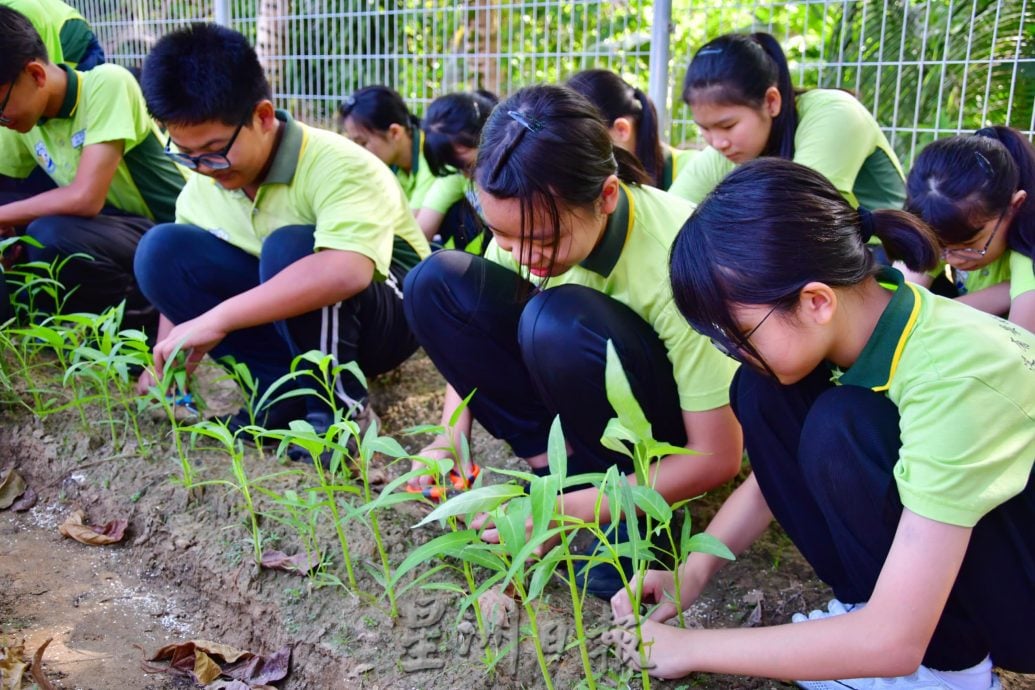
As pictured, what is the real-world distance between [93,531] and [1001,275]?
2103 mm

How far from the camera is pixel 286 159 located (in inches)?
92.7

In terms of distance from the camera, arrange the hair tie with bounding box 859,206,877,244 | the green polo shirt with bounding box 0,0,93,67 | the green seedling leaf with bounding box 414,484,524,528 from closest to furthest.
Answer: the green seedling leaf with bounding box 414,484,524,528, the hair tie with bounding box 859,206,877,244, the green polo shirt with bounding box 0,0,93,67

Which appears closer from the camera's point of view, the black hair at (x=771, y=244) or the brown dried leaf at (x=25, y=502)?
the black hair at (x=771, y=244)

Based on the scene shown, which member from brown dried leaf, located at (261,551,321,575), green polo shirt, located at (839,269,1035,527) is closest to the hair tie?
green polo shirt, located at (839,269,1035,527)

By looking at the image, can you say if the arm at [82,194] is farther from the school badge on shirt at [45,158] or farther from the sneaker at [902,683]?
the sneaker at [902,683]

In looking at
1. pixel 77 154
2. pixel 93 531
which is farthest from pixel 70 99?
pixel 93 531

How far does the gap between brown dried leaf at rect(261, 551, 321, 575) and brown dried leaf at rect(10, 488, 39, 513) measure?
75 centimetres

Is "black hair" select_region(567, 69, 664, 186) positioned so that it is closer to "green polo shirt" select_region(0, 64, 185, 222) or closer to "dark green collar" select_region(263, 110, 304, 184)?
"dark green collar" select_region(263, 110, 304, 184)

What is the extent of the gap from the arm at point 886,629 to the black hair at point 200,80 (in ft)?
5.69

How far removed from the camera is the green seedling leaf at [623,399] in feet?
3.78

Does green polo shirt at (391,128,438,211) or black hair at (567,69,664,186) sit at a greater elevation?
black hair at (567,69,664,186)

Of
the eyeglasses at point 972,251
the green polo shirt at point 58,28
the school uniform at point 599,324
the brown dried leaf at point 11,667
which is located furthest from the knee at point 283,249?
the green polo shirt at point 58,28

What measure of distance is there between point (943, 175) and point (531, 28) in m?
2.67

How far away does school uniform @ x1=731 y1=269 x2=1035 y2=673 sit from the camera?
1.12 m
